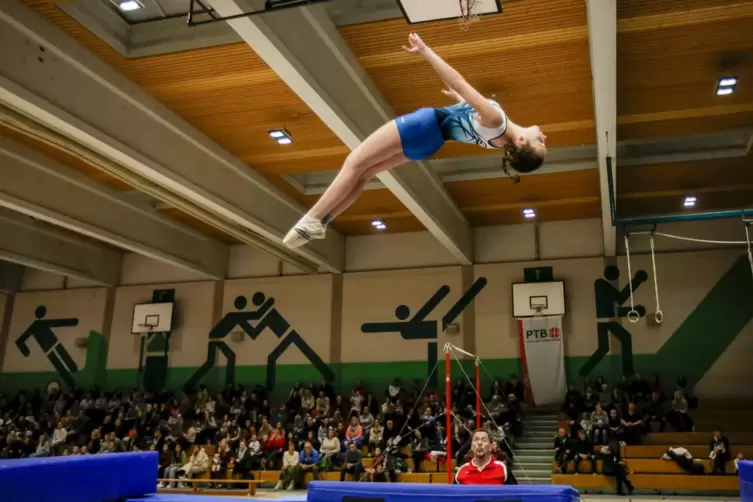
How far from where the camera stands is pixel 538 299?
17.5 metres

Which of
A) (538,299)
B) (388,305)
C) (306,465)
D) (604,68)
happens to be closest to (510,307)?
(538,299)

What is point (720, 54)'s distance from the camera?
9.77 meters

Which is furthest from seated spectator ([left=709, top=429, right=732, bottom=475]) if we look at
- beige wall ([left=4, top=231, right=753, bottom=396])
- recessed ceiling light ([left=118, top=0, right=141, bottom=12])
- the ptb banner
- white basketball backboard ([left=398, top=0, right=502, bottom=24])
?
recessed ceiling light ([left=118, top=0, right=141, bottom=12])

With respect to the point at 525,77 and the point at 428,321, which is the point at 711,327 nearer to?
the point at 428,321

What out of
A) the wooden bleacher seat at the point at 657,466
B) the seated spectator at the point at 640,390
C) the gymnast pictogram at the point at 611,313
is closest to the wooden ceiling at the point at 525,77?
the gymnast pictogram at the point at 611,313

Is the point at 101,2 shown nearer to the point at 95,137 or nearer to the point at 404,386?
the point at 95,137

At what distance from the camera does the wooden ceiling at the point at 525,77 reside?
8.96m

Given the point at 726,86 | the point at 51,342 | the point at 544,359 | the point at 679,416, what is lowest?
the point at 679,416

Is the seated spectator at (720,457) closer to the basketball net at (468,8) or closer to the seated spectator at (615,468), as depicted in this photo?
the seated spectator at (615,468)

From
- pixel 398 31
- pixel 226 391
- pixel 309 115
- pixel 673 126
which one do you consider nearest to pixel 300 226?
pixel 398 31

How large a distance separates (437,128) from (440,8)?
7.93ft

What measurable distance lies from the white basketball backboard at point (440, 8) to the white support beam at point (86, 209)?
985 cm

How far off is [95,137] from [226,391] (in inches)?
428

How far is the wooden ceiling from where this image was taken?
29.4 ft
